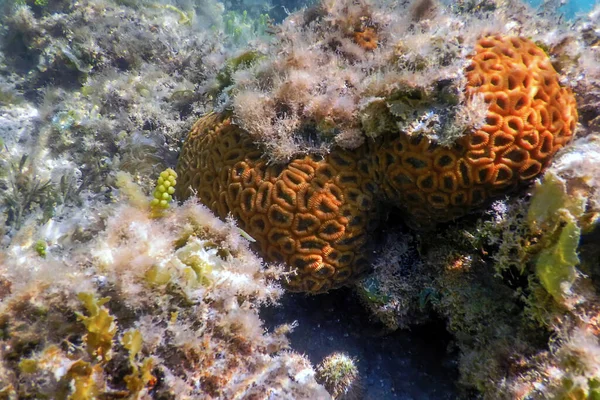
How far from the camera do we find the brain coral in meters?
2.96

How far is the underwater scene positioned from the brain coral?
0.02 m

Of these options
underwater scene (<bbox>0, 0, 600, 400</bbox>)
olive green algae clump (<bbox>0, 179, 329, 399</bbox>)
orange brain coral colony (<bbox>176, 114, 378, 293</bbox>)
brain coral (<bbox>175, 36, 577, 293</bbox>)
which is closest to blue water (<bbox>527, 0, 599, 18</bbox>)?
underwater scene (<bbox>0, 0, 600, 400</bbox>)

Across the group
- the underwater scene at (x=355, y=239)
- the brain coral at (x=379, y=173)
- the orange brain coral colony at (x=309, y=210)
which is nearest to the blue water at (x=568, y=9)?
the underwater scene at (x=355, y=239)

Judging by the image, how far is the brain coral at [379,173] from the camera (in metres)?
2.96

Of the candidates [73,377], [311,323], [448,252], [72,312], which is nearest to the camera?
[73,377]

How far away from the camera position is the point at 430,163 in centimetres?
313

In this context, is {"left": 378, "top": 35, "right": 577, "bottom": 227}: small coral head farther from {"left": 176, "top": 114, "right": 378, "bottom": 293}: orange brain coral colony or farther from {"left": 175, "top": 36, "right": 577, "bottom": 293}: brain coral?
{"left": 176, "top": 114, "right": 378, "bottom": 293}: orange brain coral colony

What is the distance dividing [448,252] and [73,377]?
3.32 m

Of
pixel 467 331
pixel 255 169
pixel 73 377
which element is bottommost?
pixel 73 377

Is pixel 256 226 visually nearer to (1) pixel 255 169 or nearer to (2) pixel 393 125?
(1) pixel 255 169

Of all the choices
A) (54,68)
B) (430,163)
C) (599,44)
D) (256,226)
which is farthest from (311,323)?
(54,68)

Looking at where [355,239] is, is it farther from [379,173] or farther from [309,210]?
[379,173]

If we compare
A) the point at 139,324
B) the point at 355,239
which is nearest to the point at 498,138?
the point at 355,239

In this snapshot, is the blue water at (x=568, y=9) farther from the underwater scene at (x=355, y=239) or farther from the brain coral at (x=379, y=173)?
the brain coral at (x=379, y=173)
